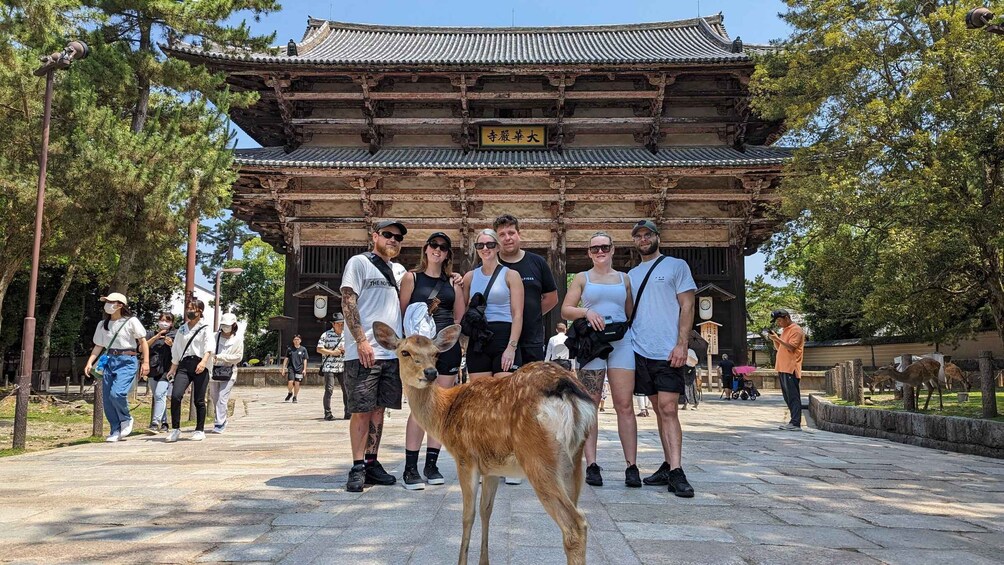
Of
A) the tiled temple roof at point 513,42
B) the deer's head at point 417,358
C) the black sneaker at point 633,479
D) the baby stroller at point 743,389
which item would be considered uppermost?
the tiled temple roof at point 513,42

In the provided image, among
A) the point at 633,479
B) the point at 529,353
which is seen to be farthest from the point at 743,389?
the point at 529,353

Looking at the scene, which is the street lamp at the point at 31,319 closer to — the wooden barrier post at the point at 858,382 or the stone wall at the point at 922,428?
the stone wall at the point at 922,428

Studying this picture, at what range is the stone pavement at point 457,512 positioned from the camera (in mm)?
3176

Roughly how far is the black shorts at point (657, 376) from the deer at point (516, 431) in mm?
1882

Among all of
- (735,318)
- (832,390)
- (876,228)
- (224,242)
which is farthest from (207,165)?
(224,242)

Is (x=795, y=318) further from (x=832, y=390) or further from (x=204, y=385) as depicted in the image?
(x=204, y=385)

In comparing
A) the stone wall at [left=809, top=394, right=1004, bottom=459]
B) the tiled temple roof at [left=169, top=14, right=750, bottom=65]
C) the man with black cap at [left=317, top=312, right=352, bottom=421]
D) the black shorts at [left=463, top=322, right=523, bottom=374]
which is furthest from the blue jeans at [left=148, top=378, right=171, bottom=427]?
the tiled temple roof at [left=169, top=14, right=750, bottom=65]

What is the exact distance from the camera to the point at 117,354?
7953 millimetres

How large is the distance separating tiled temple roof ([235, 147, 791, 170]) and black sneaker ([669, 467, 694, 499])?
13.8m

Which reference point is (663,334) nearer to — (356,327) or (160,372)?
(356,327)

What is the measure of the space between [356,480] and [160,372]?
19.9 feet

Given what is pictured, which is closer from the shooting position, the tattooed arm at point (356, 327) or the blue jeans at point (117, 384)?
the tattooed arm at point (356, 327)

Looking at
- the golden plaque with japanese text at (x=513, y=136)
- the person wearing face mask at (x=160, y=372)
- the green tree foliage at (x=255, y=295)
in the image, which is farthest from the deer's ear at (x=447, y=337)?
the green tree foliage at (x=255, y=295)

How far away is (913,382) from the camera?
31.7 ft
